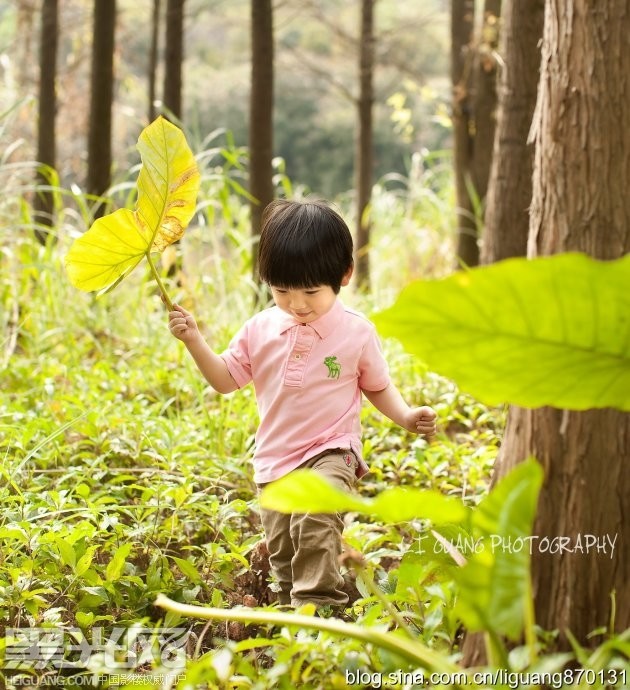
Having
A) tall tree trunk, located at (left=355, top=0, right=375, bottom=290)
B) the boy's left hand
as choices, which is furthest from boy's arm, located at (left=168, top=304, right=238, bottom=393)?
tall tree trunk, located at (left=355, top=0, right=375, bottom=290)

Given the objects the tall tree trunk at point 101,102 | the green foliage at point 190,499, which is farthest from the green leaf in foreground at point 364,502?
the tall tree trunk at point 101,102

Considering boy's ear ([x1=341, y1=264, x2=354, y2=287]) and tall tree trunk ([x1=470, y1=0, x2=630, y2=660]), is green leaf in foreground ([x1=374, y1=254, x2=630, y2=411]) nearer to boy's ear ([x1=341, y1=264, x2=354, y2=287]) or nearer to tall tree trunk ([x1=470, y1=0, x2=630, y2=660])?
tall tree trunk ([x1=470, y1=0, x2=630, y2=660])

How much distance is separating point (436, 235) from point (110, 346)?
10.2 ft

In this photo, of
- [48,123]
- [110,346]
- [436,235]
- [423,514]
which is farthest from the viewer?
[436,235]

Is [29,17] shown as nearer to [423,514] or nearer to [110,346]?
[110,346]

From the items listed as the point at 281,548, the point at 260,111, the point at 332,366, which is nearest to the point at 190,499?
the point at 281,548

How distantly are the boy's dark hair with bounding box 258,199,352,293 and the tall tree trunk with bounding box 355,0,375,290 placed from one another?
471 centimetres

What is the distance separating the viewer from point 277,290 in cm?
236

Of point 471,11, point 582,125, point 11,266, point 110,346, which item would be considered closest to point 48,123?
point 11,266

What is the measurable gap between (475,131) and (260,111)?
139 centimetres

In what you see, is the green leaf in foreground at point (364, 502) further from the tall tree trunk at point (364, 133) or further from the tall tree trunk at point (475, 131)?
the tall tree trunk at point (364, 133)

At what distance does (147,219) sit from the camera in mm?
2160

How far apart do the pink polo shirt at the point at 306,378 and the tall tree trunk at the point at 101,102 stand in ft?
11.4

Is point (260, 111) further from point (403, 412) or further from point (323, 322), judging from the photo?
point (403, 412)
